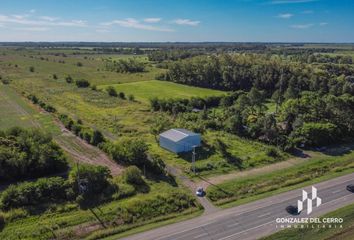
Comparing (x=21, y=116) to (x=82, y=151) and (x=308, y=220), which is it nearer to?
(x=82, y=151)

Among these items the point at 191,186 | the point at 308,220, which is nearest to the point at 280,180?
the point at 308,220

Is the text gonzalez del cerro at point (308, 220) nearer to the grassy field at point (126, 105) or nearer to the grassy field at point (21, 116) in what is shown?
the grassy field at point (126, 105)

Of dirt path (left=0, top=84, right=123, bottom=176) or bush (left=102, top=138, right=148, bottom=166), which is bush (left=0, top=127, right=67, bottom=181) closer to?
dirt path (left=0, top=84, right=123, bottom=176)

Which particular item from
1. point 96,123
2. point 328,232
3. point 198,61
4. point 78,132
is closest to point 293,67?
point 198,61

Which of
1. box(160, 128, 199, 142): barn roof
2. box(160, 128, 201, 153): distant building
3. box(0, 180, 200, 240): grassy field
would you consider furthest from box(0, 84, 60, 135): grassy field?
box(0, 180, 200, 240): grassy field

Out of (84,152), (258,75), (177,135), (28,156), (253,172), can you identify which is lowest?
(253,172)

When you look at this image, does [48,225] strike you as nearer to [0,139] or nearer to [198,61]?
[0,139]

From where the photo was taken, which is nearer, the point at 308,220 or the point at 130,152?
the point at 308,220
